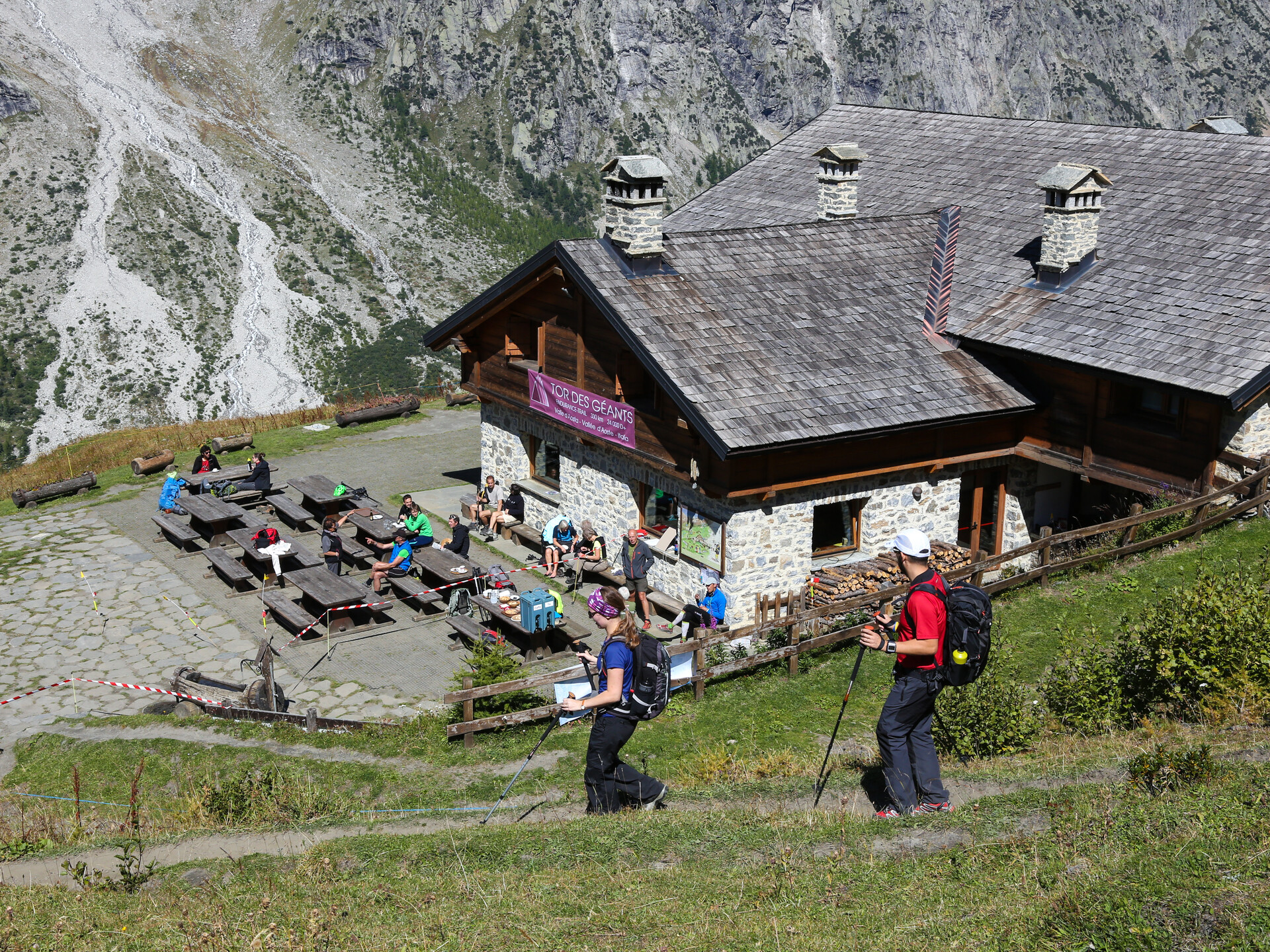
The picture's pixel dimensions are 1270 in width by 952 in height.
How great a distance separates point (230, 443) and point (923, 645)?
23.6m

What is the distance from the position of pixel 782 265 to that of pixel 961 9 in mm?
142464

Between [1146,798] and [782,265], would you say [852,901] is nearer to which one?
[1146,798]

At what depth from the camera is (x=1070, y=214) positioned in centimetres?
2061

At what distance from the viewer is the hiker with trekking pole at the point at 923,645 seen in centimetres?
866

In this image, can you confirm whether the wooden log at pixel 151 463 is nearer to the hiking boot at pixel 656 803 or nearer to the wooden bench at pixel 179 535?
the wooden bench at pixel 179 535

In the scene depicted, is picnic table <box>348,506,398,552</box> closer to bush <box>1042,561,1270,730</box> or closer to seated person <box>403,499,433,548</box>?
seated person <box>403,499,433,548</box>

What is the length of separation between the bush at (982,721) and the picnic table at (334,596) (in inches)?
395

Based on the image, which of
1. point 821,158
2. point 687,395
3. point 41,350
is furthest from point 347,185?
point 687,395

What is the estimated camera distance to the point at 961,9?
148 metres

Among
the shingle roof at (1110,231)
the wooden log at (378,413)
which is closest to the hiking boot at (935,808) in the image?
the shingle roof at (1110,231)

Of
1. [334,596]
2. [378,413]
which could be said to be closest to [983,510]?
[334,596]

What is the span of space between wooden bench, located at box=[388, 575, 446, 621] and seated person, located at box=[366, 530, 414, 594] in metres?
0.10

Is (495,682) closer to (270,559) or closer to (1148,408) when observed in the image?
(270,559)

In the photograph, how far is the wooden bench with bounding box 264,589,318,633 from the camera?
1852 cm
